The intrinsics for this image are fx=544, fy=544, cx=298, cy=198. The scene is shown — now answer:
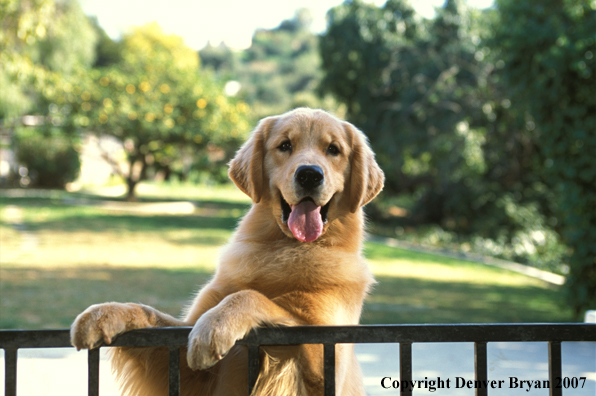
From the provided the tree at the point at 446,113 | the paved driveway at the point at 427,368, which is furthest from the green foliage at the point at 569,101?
the tree at the point at 446,113

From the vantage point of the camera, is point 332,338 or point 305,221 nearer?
point 332,338

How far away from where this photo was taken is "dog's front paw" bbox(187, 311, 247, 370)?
1.76 metres

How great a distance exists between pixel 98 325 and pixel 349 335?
2.68ft

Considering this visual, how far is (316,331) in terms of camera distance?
1615mm

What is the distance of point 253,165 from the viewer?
2.93m

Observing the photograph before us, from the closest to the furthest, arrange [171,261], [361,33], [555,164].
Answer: [555,164] < [171,261] < [361,33]

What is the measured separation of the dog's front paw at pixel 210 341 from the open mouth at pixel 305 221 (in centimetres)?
75

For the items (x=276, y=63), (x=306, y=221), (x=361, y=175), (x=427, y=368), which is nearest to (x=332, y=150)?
(x=361, y=175)

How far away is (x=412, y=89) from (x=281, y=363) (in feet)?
49.9

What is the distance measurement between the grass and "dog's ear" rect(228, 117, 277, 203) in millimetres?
1439

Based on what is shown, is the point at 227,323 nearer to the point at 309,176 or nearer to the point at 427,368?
the point at 309,176

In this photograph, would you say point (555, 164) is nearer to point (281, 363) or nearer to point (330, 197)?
point (330, 197)

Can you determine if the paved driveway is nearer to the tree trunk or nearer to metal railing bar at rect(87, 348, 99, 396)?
metal railing bar at rect(87, 348, 99, 396)

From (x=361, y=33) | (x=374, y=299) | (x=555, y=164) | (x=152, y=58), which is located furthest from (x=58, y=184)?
(x=555, y=164)
